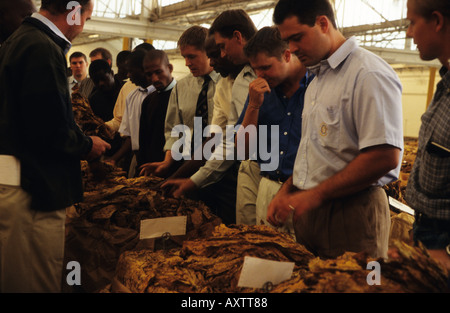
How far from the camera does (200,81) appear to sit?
2.78 metres

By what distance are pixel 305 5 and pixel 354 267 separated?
85cm

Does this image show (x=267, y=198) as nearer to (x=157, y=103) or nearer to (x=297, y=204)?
(x=297, y=204)

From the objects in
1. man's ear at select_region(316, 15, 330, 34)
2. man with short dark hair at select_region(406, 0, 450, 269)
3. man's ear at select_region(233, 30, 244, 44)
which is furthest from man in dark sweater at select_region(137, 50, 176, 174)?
man with short dark hair at select_region(406, 0, 450, 269)

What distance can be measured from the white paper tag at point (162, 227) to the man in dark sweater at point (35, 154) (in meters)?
0.34

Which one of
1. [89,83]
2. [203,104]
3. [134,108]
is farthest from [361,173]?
[89,83]

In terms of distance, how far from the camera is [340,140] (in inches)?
56.5

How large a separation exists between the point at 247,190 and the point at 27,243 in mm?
1036

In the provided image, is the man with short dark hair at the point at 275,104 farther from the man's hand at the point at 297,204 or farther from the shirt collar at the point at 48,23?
the shirt collar at the point at 48,23

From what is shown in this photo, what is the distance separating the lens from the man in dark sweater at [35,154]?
1.54 m

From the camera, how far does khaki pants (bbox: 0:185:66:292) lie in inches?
61.5

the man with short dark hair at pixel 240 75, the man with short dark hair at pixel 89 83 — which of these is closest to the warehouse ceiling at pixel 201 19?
the man with short dark hair at pixel 89 83

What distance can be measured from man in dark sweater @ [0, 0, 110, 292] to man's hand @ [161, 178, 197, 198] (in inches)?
25.1

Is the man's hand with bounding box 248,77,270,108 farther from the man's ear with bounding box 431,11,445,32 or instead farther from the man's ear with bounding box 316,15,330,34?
→ the man's ear with bounding box 431,11,445,32
